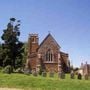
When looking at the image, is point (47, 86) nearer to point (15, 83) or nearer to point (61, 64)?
point (15, 83)

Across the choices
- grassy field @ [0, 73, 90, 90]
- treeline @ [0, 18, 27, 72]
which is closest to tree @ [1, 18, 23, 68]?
treeline @ [0, 18, 27, 72]

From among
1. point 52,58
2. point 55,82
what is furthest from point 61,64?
point 55,82

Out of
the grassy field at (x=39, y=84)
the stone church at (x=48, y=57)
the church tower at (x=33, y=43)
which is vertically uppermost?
the church tower at (x=33, y=43)

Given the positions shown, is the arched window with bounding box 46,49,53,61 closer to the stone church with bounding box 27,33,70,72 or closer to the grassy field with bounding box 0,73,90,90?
the stone church with bounding box 27,33,70,72

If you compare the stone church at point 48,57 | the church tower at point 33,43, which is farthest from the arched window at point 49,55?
the church tower at point 33,43

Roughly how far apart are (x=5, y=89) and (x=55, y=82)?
10267mm

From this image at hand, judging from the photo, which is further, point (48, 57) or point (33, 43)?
point (33, 43)

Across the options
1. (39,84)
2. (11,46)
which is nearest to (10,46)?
(11,46)

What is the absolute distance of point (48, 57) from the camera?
82688 mm

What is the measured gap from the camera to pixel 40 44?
83250 millimetres

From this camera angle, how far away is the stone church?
82.1 m

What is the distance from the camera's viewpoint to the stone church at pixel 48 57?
82.1m

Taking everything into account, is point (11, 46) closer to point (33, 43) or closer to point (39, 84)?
point (33, 43)

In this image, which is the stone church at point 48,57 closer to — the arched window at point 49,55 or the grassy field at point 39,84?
the arched window at point 49,55
